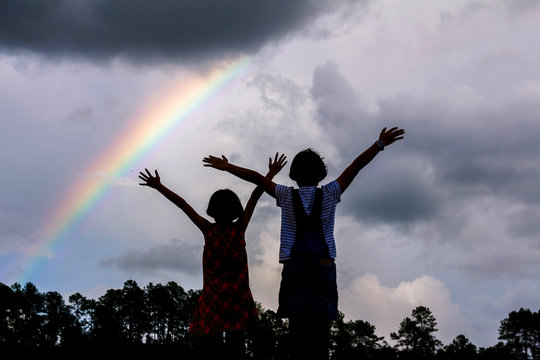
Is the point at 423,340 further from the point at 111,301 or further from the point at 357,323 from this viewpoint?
the point at 111,301

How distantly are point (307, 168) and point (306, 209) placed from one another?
0.51 m

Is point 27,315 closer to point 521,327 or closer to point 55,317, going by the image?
point 55,317

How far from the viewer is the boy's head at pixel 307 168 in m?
6.81

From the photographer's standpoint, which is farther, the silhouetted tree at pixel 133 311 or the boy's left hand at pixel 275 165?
the silhouetted tree at pixel 133 311

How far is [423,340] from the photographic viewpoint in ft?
382

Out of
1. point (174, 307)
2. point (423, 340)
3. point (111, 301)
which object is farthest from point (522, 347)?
point (111, 301)

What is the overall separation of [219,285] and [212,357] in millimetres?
1008

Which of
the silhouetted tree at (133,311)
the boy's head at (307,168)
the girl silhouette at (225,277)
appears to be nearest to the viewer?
the boy's head at (307,168)

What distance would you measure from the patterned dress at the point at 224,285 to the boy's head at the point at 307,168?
6.99ft

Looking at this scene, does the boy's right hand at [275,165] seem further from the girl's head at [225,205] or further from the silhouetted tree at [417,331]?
the silhouetted tree at [417,331]

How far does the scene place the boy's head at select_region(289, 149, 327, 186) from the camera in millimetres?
6809

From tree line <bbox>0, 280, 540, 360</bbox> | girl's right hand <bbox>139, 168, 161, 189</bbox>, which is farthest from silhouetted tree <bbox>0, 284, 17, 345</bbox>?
girl's right hand <bbox>139, 168, 161, 189</bbox>

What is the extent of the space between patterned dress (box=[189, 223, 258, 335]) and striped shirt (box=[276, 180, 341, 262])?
2.08 meters

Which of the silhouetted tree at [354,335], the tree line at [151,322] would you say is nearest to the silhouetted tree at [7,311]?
the tree line at [151,322]
